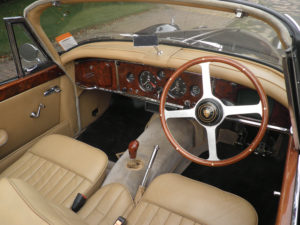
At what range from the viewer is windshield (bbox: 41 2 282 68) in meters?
1.72

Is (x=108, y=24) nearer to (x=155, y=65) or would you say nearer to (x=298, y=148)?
(x=155, y=65)

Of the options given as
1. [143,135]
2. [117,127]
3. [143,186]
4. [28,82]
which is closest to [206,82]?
[143,186]

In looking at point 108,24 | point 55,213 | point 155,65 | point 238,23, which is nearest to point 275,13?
point 238,23

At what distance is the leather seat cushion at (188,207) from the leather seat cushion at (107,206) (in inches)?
4.3

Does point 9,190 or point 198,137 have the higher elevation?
point 9,190

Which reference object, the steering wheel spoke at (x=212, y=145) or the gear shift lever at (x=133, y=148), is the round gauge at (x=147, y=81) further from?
the steering wheel spoke at (x=212, y=145)

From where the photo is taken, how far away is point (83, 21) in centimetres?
228

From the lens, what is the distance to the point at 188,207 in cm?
151

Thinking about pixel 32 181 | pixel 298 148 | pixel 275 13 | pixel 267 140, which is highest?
pixel 275 13

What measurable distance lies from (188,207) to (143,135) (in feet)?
3.18

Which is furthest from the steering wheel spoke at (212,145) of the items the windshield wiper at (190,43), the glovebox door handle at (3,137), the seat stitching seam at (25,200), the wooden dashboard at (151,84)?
the glovebox door handle at (3,137)

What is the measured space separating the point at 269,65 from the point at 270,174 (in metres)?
1.17

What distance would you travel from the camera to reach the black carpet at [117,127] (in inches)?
113

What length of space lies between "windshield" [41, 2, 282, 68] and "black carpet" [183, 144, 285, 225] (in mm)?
1135
